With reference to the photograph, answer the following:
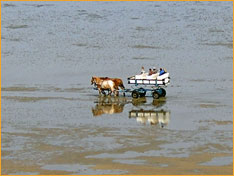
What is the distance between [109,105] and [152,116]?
3014 millimetres

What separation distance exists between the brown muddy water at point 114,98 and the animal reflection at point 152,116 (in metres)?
0.03

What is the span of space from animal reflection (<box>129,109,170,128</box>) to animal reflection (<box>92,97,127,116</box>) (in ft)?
2.70

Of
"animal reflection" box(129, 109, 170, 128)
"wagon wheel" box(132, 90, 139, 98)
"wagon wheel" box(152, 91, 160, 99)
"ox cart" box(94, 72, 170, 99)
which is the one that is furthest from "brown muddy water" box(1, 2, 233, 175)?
"wagon wheel" box(132, 90, 139, 98)

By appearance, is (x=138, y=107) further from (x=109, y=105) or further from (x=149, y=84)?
(x=149, y=84)

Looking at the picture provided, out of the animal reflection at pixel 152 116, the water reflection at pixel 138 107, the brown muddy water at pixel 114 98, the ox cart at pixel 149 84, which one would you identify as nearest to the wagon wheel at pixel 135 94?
the ox cart at pixel 149 84

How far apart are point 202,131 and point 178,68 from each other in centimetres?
1624

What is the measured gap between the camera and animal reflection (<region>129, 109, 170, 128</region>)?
26.4 meters

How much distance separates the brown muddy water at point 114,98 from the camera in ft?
70.1

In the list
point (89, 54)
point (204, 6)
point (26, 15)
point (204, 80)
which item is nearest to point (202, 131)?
point (204, 80)

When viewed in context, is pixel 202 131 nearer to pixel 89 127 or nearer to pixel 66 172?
pixel 89 127

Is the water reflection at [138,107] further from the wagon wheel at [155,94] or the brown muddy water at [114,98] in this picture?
the wagon wheel at [155,94]

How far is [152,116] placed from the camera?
1086 inches

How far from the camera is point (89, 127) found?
2562cm

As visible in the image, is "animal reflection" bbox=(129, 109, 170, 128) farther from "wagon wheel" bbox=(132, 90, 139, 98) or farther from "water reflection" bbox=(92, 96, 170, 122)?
"wagon wheel" bbox=(132, 90, 139, 98)
